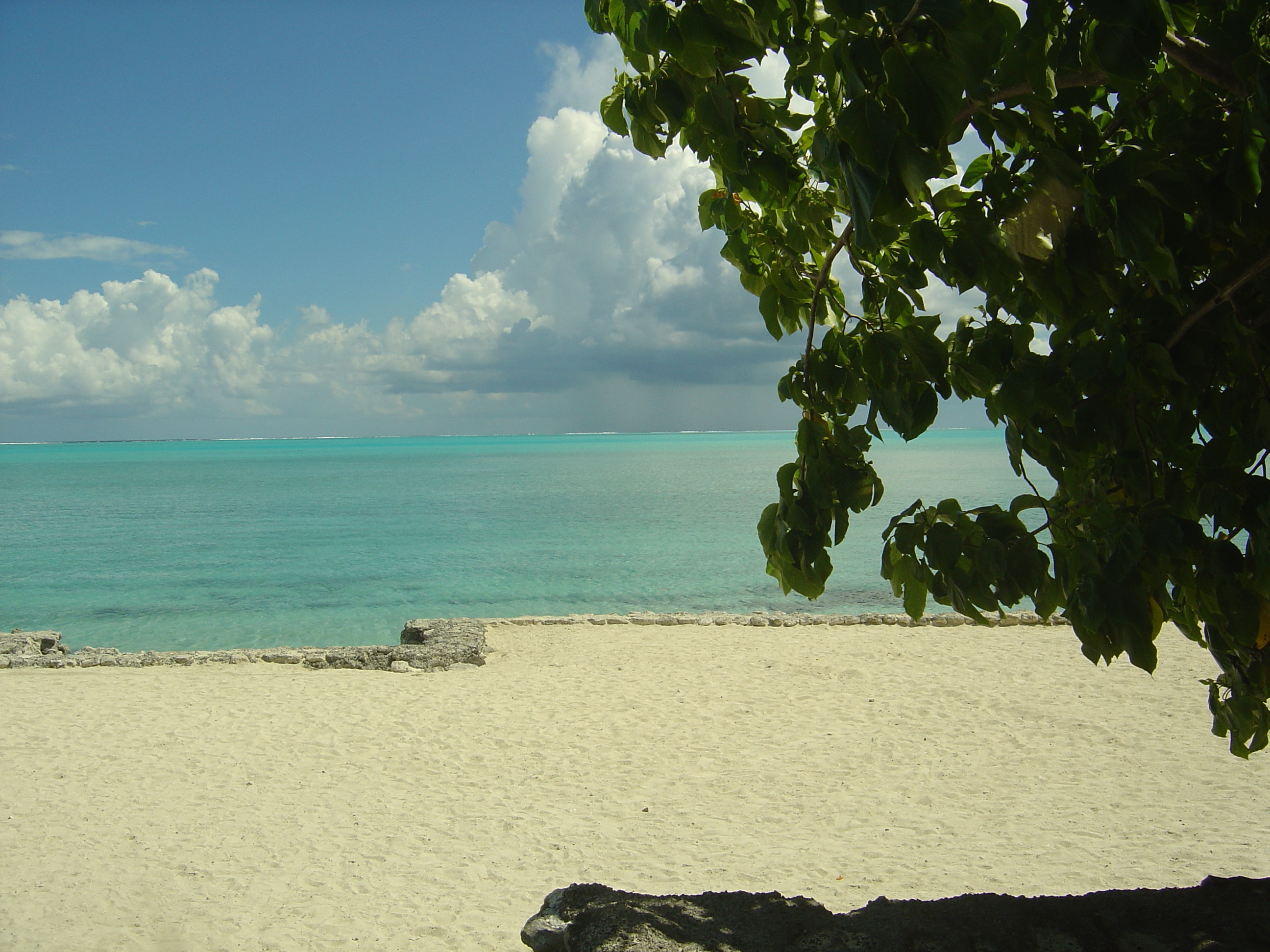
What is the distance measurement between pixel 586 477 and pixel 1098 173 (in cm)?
8412

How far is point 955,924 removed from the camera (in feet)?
10.6

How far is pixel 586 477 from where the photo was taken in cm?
8556

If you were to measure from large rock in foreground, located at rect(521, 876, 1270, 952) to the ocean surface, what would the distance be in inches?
657

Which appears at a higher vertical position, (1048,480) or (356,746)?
(1048,480)

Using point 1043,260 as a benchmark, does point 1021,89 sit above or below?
above

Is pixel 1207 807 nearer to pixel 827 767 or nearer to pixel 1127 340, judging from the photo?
pixel 827 767

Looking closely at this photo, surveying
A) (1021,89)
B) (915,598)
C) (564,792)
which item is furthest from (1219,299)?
(564,792)

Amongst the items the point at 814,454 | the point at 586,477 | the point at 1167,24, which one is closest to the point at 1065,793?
the point at 814,454

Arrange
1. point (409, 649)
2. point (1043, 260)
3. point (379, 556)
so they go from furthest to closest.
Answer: point (379, 556)
point (409, 649)
point (1043, 260)

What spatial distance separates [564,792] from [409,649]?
6.51 m

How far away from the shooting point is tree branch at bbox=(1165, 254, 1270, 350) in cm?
179

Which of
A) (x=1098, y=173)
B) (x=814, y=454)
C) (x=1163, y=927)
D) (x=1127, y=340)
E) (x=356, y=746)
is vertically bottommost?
(x=356, y=746)

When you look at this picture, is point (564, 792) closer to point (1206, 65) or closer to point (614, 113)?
point (614, 113)

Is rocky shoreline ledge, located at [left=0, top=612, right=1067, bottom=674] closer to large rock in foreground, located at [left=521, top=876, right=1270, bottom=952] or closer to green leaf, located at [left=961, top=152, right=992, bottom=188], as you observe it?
large rock in foreground, located at [left=521, top=876, right=1270, bottom=952]
